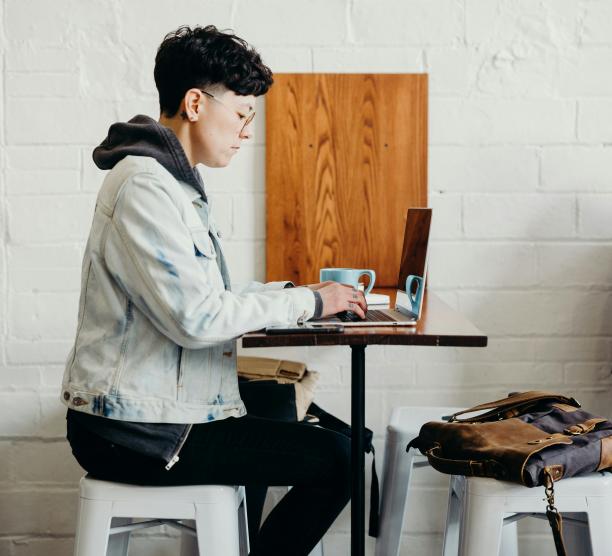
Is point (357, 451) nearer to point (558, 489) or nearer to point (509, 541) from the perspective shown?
point (558, 489)

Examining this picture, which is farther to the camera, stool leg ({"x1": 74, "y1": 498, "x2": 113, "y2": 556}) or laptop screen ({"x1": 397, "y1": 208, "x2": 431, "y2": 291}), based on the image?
laptop screen ({"x1": 397, "y1": 208, "x2": 431, "y2": 291})

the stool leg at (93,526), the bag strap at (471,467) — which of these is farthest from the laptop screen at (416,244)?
the stool leg at (93,526)

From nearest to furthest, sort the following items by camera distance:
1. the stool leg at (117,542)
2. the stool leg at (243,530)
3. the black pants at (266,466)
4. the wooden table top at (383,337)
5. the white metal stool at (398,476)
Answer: the wooden table top at (383,337)
the black pants at (266,466)
the stool leg at (117,542)
the stool leg at (243,530)
the white metal stool at (398,476)

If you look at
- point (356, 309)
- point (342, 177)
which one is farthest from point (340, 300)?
point (342, 177)

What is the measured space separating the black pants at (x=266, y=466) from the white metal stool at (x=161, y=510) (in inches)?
0.6

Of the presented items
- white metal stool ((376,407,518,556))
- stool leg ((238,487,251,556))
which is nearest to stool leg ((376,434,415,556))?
white metal stool ((376,407,518,556))

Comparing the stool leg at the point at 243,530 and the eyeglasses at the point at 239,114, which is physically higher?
the eyeglasses at the point at 239,114

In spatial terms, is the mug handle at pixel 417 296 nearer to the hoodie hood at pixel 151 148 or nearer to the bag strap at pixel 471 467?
the bag strap at pixel 471 467

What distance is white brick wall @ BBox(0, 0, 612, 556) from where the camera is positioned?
7.25 ft

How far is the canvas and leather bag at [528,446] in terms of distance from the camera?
133 centimetres

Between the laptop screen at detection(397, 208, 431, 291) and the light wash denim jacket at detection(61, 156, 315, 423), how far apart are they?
29 cm

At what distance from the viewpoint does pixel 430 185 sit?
7.36ft

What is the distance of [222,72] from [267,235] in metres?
0.75

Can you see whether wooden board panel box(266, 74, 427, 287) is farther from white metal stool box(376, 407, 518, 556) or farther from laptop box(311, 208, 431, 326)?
white metal stool box(376, 407, 518, 556)
